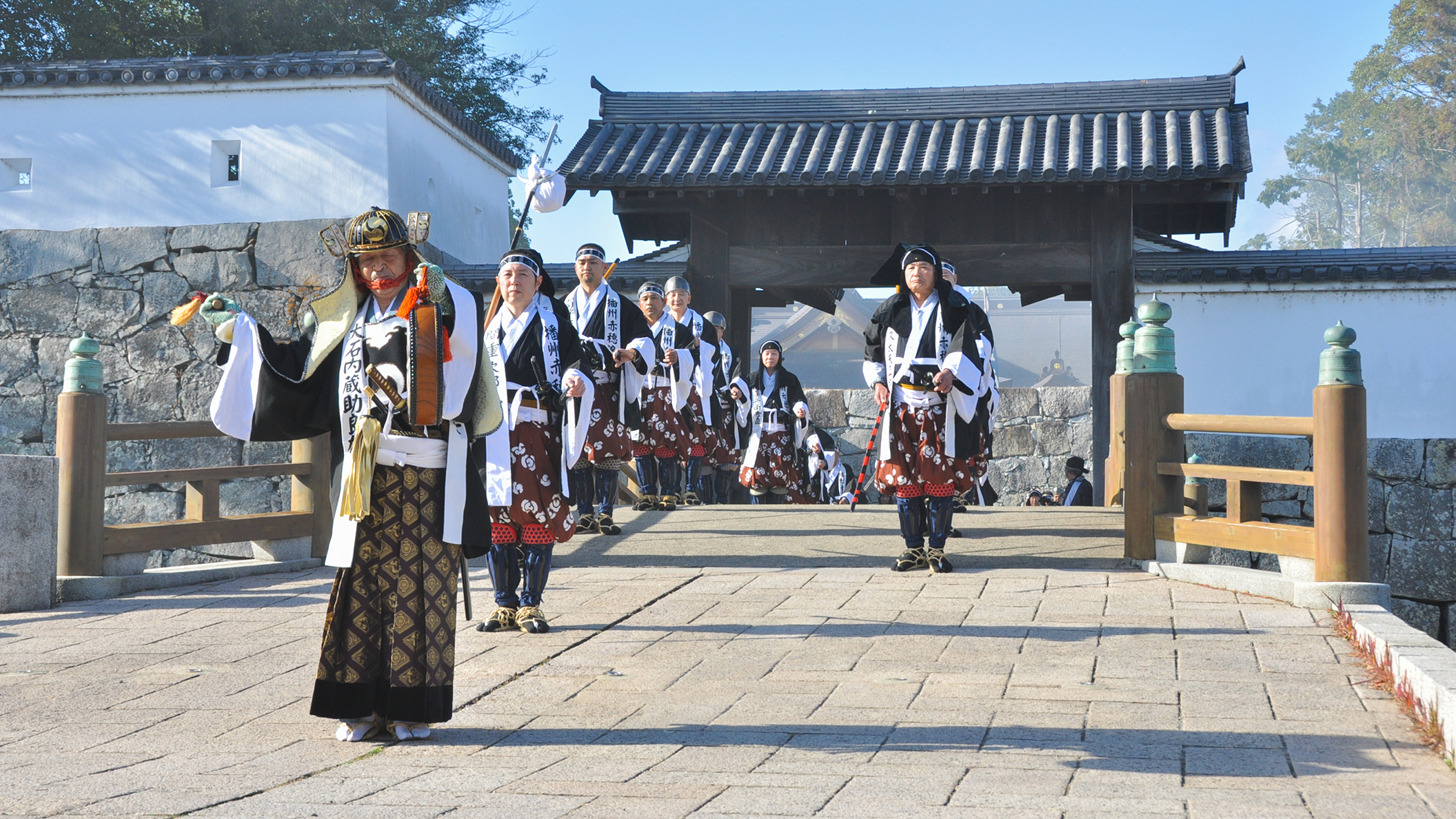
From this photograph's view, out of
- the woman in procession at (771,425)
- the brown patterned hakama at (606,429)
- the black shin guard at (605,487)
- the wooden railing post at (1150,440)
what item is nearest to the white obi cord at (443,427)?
the brown patterned hakama at (606,429)

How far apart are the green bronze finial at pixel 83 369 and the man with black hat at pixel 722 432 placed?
17.4 ft

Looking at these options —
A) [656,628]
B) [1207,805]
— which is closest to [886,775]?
[1207,805]

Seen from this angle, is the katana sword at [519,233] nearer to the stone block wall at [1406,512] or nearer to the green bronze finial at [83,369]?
the green bronze finial at [83,369]

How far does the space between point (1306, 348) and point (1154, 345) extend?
14.8 feet

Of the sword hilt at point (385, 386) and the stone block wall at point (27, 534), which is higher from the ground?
the sword hilt at point (385, 386)

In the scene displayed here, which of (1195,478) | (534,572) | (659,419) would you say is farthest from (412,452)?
(659,419)

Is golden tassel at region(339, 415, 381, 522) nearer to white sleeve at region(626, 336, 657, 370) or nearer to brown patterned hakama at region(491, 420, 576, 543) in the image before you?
brown patterned hakama at region(491, 420, 576, 543)

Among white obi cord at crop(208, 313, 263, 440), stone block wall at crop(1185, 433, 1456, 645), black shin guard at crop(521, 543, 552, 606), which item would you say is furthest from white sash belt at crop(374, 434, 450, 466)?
stone block wall at crop(1185, 433, 1456, 645)

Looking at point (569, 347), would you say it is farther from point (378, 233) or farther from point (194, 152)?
point (194, 152)

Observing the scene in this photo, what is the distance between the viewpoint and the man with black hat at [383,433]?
4.18 meters

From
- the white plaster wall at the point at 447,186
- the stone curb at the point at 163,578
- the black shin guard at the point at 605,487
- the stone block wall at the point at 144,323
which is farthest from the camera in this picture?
the stone block wall at the point at 144,323

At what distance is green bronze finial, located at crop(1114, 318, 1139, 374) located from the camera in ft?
29.4

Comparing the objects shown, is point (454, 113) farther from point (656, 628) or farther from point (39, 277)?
point (656, 628)

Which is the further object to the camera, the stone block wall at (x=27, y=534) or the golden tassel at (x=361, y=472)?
the stone block wall at (x=27, y=534)
